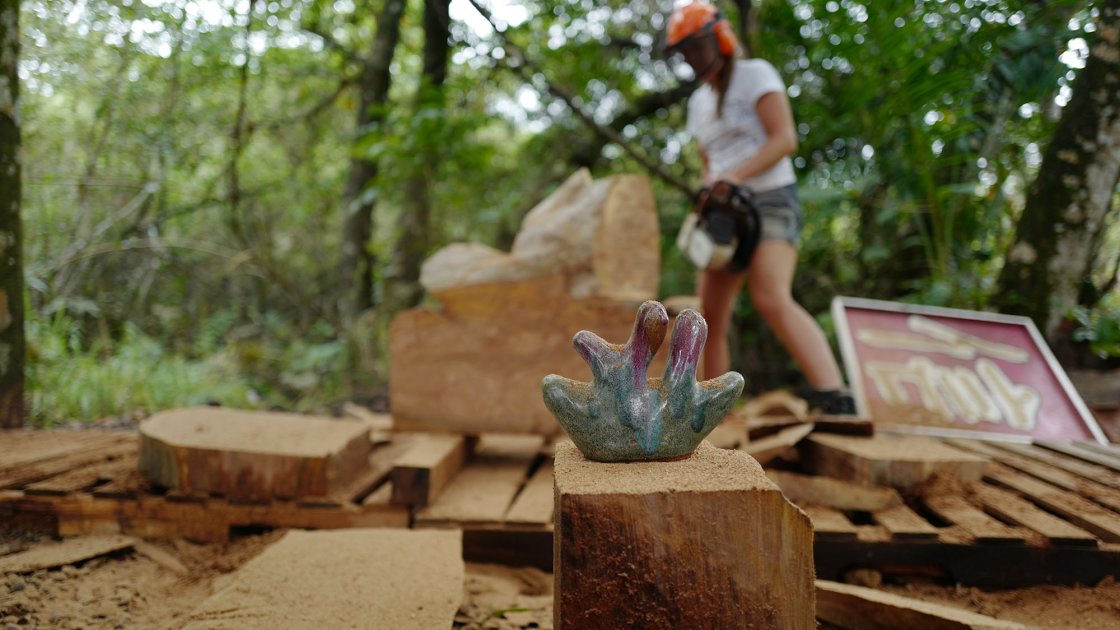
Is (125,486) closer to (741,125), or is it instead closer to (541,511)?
(541,511)

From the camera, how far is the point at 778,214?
9.80 ft

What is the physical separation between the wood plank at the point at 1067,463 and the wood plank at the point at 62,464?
350cm

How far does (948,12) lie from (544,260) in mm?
3421

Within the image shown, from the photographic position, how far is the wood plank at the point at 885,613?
139cm

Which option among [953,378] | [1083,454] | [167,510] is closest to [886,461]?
[1083,454]

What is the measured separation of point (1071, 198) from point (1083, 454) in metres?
1.63

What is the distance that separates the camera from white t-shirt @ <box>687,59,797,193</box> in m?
2.97

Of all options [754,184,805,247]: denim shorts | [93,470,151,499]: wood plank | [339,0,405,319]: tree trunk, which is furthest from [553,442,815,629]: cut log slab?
[339,0,405,319]: tree trunk

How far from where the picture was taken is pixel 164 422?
237 centimetres

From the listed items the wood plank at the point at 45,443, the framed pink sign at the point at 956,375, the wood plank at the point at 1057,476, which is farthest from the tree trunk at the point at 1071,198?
the wood plank at the point at 45,443

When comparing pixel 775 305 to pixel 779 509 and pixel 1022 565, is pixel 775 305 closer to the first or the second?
pixel 1022 565

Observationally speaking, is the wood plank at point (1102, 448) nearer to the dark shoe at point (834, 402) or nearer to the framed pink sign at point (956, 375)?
the framed pink sign at point (956, 375)

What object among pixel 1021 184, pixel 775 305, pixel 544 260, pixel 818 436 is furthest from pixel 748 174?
pixel 1021 184

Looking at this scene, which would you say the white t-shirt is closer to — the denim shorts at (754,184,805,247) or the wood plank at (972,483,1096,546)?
the denim shorts at (754,184,805,247)
